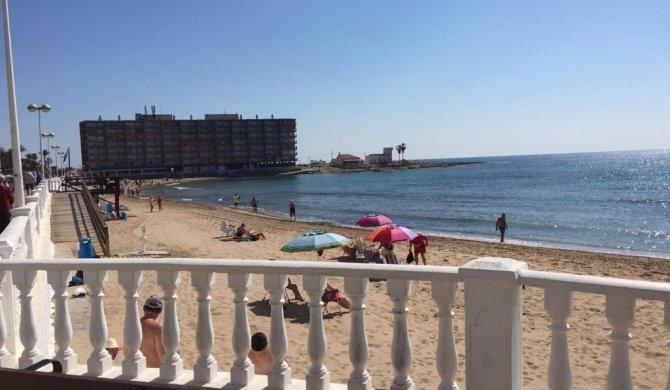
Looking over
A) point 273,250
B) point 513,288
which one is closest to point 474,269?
point 513,288

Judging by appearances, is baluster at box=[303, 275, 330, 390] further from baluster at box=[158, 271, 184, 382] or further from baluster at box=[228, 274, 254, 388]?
baluster at box=[158, 271, 184, 382]

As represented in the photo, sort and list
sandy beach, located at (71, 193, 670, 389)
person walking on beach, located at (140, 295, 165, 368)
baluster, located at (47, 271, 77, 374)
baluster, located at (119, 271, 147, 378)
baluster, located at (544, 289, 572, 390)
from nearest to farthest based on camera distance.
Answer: baluster, located at (544, 289, 572, 390) < baluster, located at (119, 271, 147, 378) < baluster, located at (47, 271, 77, 374) < person walking on beach, located at (140, 295, 165, 368) < sandy beach, located at (71, 193, 670, 389)

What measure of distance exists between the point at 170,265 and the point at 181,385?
64cm

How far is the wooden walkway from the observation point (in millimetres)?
14906

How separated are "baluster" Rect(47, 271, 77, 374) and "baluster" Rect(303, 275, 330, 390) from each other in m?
1.46

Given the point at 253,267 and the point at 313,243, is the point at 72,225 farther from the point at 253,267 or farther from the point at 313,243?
the point at 253,267

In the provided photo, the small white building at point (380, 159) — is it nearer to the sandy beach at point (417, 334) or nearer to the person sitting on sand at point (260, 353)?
the sandy beach at point (417, 334)

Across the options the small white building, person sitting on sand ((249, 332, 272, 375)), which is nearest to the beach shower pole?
person sitting on sand ((249, 332, 272, 375))

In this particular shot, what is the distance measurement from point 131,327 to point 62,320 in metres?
0.46

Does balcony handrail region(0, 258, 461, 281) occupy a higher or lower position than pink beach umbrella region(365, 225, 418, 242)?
higher

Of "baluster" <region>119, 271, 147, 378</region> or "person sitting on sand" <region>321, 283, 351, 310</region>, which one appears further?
"person sitting on sand" <region>321, 283, 351, 310</region>

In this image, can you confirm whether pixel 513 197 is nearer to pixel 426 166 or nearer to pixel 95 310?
pixel 95 310

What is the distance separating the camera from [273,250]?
1986 centimetres

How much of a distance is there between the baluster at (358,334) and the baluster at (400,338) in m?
0.14
